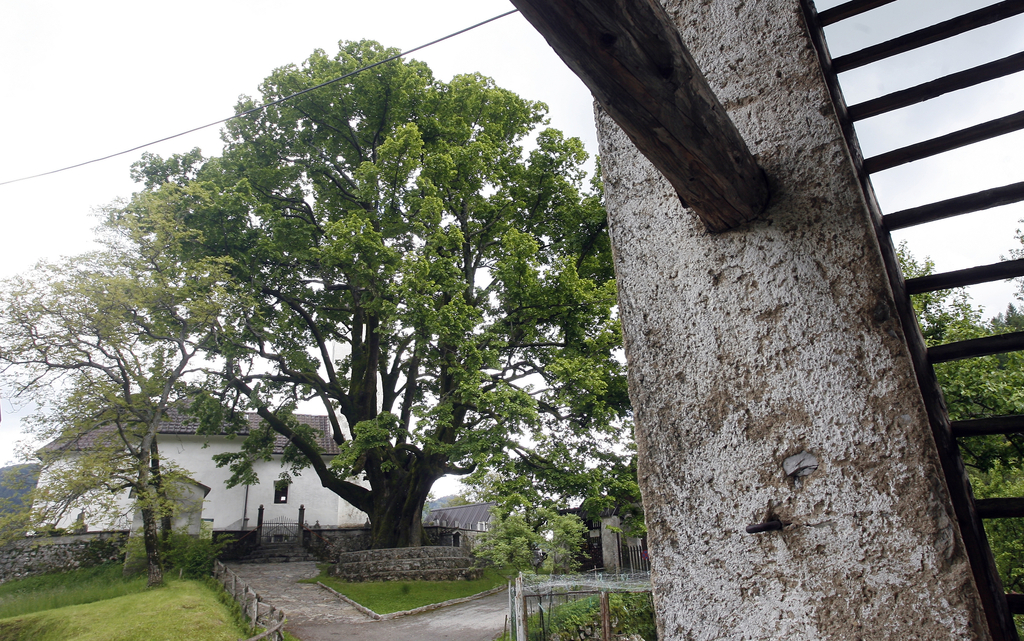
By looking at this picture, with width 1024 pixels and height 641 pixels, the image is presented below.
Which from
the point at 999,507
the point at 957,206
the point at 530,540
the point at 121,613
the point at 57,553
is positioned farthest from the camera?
the point at 57,553

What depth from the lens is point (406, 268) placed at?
475 inches

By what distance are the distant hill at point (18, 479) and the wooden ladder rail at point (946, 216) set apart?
53.4 feet

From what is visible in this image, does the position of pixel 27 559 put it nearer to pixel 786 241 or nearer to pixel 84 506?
pixel 84 506

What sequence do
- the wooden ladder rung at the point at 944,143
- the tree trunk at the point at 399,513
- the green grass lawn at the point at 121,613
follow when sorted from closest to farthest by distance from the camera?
1. the wooden ladder rung at the point at 944,143
2. the green grass lawn at the point at 121,613
3. the tree trunk at the point at 399,513

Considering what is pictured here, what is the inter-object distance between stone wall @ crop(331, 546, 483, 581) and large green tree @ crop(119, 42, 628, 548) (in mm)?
685

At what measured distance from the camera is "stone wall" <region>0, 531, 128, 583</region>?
16.8 meters

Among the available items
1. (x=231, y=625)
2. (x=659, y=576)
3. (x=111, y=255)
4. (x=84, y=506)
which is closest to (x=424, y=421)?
(x=231, y=625)

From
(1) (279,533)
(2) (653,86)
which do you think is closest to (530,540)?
(2) (653,86)

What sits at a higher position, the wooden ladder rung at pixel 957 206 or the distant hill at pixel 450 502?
the wooden ladder rung at pixel 957 206

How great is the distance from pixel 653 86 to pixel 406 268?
11381mm

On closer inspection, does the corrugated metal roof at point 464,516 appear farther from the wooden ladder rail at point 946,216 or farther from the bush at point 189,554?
the wooden ladder rail at point 946,216

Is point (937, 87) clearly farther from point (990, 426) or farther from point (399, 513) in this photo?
point (399, 513)

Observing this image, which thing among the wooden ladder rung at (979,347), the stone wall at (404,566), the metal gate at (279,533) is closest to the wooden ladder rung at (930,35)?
the wooden ladder rung at (979,347)

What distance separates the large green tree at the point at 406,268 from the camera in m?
12.2
